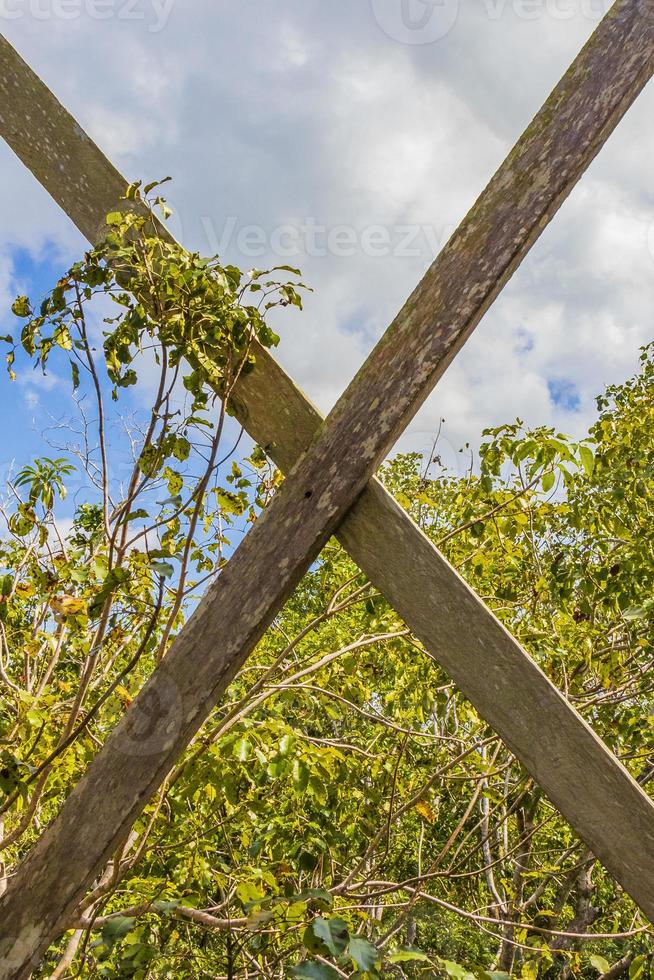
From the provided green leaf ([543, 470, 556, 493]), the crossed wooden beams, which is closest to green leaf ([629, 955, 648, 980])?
the crossed wooden beams

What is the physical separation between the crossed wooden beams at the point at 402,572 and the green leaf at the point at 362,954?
42 centimetres

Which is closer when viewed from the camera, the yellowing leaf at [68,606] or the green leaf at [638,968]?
the yellowing leaf at [68,606]

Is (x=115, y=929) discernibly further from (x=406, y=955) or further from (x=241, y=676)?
(x=241, y=676)

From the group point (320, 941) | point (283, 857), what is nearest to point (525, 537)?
point (283, 857)

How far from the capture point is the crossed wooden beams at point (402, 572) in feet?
4.45

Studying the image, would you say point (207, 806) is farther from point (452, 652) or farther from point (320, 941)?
point (452, 652)

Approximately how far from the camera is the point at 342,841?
2396 mm

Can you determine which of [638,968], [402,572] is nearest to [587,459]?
[402,572]

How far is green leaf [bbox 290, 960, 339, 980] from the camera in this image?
118 cm

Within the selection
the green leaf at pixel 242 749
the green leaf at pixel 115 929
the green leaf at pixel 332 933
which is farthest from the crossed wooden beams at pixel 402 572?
the green leaf at pixel 332 933

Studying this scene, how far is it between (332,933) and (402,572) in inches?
25.2

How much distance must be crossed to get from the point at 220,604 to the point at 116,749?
0.34 metres

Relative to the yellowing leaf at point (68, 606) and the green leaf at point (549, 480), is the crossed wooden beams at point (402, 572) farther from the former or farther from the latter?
the green leaf at point (549, 480)

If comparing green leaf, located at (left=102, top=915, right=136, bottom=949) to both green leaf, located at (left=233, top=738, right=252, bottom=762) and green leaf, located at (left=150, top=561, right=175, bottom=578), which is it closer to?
green leaf, located at (left=233, top=738, right=252, bottom=762)
